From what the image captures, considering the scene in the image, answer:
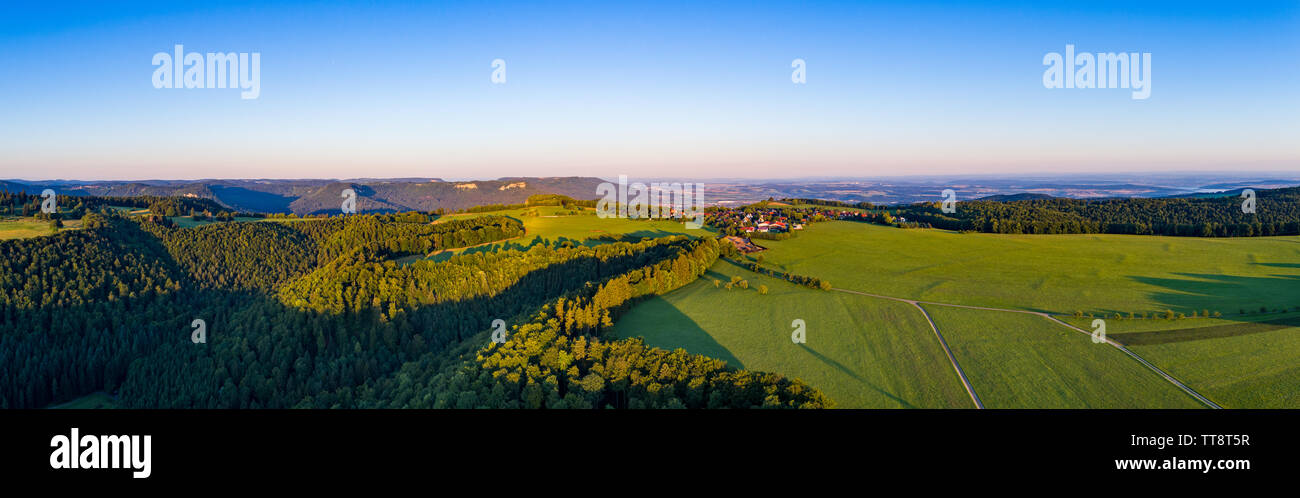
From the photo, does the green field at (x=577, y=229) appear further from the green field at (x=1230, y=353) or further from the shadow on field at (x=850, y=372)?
the green field at (x=1230, y=353)

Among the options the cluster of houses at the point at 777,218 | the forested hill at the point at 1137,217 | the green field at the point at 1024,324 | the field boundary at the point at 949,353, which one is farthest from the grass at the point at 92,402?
the forested hill at the point at 1137,217

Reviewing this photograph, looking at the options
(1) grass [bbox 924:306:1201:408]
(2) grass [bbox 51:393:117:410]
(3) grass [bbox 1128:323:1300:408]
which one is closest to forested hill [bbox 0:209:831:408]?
(2) grass [bbox 51:393:117:410]

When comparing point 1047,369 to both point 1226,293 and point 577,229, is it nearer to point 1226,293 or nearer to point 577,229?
point 1226,293

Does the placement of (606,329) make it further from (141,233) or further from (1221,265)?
(141,233)

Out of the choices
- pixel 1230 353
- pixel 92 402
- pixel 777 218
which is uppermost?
pixel 777 218

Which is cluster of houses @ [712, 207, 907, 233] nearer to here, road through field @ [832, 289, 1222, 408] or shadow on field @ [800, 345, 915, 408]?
road through field @ [832, 289, 1222, 408]

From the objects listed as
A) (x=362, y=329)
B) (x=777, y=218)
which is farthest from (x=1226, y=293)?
(x=362, y=329)
